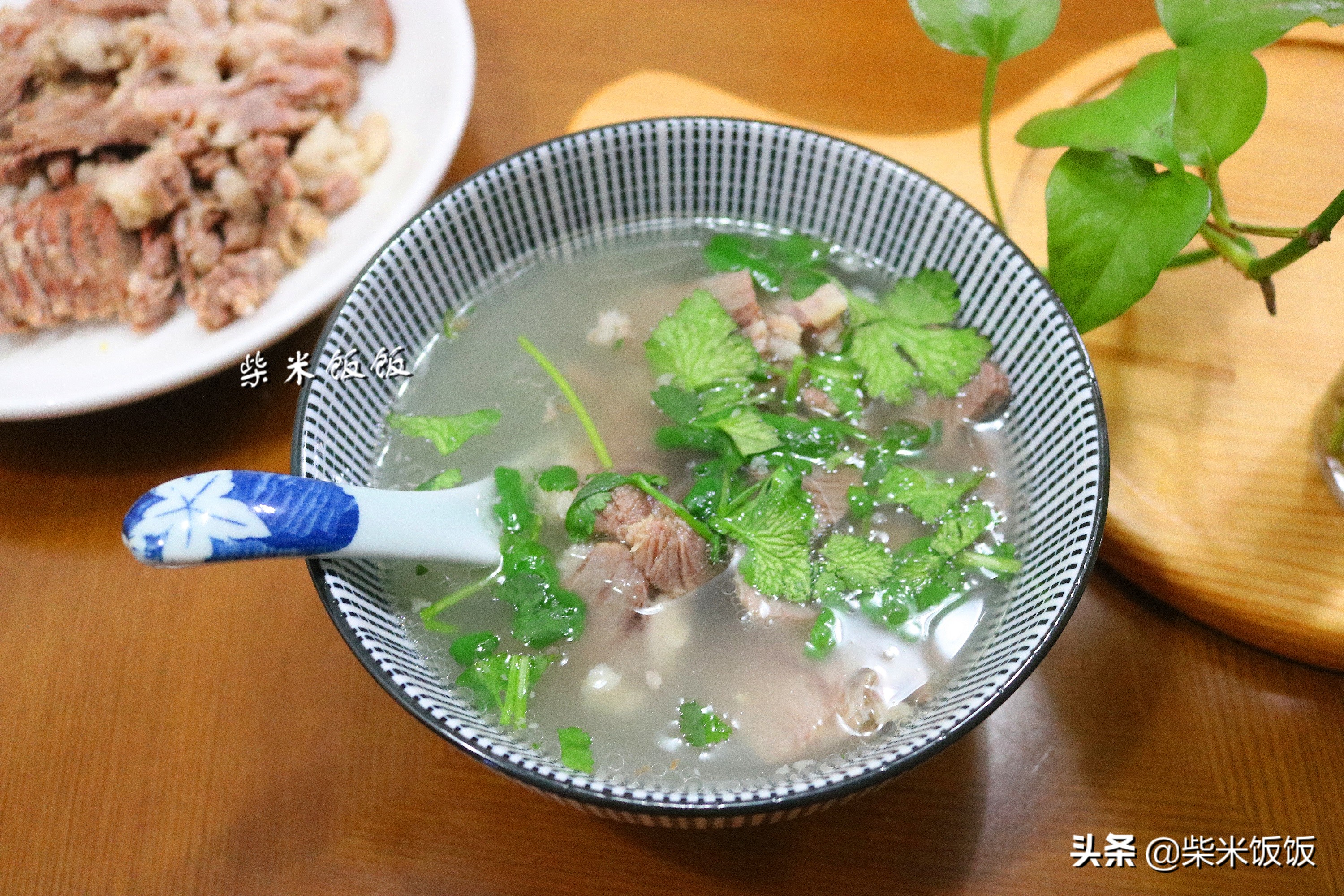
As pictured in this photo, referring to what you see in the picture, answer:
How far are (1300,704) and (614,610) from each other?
92 centimetres

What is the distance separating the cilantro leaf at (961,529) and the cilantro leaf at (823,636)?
0.16 m

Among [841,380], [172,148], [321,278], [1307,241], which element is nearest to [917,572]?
[841,380]

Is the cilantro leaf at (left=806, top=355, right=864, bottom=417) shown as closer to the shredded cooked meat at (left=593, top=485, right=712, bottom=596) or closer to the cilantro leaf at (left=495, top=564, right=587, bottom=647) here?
the shredded cooked meat at (left=593, top=485, right=712, bottom=596)

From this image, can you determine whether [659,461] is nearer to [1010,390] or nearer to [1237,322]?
[1010,390]

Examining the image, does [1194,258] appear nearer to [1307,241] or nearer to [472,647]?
[1307,241]

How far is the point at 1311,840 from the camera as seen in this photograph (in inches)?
43.1

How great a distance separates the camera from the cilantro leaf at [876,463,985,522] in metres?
1.19

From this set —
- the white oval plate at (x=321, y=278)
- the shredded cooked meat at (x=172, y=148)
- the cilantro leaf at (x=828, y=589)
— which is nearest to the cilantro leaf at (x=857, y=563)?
the cilantro leaf at (x=828, y=589)

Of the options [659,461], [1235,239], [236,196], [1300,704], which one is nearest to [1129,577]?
[1300,704]

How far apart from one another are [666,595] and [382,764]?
1.40 feet

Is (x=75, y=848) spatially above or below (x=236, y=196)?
below

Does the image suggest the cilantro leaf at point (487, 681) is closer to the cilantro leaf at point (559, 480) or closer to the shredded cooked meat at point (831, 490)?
the cilantro leaf at point (559, 480)

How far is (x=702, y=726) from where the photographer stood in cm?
107

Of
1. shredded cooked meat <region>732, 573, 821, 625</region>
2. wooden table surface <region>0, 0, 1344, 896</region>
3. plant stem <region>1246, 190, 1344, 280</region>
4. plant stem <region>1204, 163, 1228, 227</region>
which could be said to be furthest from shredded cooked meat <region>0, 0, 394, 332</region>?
plant stem <region>1246, 190, 1344, 280</region>
